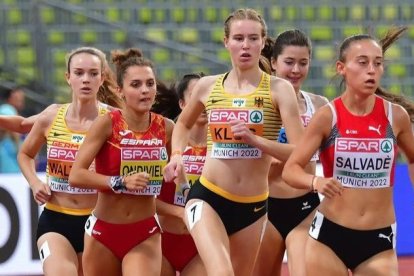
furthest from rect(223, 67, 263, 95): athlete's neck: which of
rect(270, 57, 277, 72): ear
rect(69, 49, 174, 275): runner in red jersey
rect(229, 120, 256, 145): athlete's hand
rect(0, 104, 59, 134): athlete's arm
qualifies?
rect(0, 104, 59, 134): athlete's arm

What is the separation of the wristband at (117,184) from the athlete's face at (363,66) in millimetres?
1535

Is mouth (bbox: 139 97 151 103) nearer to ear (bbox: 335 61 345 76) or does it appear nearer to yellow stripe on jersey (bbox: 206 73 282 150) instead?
→ yellow stripe on jersey (bbox: 206 73 282 150)

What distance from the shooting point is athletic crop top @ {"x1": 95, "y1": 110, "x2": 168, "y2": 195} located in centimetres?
759

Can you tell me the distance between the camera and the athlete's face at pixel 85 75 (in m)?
8.25

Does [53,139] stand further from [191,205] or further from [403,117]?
[403,117]

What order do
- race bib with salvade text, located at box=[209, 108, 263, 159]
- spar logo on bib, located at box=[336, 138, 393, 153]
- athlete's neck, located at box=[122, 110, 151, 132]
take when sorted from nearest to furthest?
spar logo on bib, located at box=[336, 138, 393, 153] → race bib with salvade text, located at box=[209, 108, 263, 159] → athlete's neck, located at box=[122, 110, 151, 132]

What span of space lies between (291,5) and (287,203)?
11.6 meters

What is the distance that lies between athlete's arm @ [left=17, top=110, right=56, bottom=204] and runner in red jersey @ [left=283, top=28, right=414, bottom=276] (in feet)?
7.08

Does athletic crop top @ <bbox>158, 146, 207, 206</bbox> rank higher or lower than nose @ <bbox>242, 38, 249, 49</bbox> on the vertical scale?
lower

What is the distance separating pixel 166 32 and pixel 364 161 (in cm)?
1288

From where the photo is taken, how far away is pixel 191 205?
7512 mm

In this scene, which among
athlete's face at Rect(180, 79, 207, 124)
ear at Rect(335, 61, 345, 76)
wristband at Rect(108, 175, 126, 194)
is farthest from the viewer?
athlete's face at Rect(180, 79, 207, 124)

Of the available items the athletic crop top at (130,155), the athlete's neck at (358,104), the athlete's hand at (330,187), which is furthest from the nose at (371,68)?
the athletic crop top at (130,155)

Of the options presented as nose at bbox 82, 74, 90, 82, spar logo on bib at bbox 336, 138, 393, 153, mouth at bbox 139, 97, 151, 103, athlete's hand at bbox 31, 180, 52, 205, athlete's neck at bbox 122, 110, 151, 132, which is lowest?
athlete's hand at bbox 31, 180, 52, 205
